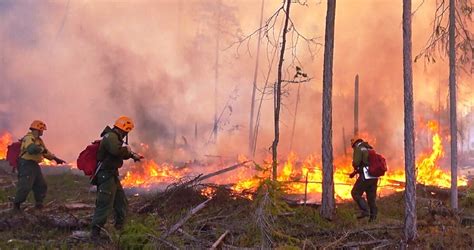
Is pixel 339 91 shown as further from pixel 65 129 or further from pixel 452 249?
pixel 452 249

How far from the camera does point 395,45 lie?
2462 cm

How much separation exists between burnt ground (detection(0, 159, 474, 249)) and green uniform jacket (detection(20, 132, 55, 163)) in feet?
3.79

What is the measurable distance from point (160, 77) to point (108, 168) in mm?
21618

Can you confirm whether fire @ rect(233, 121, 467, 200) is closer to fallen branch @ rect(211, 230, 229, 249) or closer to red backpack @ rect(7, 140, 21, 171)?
fallen branch @ rect(211, 230, 229, 249)

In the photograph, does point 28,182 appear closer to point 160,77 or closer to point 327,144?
point 327,144

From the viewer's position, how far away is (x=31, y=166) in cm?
864

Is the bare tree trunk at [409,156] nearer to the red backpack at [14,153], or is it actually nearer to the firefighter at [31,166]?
the firefighter at [31,166]

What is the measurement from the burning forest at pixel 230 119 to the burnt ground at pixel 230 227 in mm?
36

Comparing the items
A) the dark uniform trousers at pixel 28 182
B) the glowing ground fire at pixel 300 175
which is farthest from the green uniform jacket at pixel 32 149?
the glowing ground fire at pixel 300 175

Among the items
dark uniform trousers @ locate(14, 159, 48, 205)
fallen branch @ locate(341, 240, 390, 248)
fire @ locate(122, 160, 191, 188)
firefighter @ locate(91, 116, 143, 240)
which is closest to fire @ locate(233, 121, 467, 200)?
fire @ locate(122, 160, 191, 188)

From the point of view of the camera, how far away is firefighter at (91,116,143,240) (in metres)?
6.56

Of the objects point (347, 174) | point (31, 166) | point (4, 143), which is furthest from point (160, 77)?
point (31, 166)

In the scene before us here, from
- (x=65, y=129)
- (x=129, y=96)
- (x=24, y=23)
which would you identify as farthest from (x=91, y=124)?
(x=24, y=23)

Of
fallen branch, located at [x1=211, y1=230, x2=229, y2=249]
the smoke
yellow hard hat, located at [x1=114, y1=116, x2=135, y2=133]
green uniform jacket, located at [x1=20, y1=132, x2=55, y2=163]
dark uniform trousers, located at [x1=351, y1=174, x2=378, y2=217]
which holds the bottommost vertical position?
fallen branch, located at [x1=211, y1=230, x2=229, y2=249]
